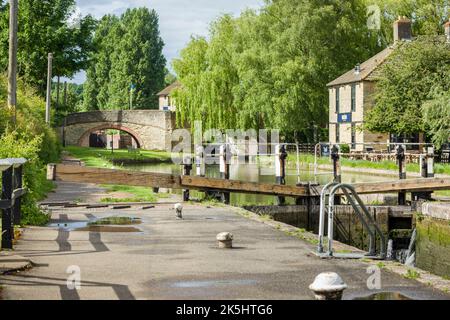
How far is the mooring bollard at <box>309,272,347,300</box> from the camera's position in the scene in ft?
20.5

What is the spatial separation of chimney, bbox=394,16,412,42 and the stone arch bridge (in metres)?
30.6

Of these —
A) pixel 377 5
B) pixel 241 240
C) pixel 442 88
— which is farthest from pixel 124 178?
pixel 377 5

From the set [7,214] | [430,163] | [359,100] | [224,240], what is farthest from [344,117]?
[7,214]

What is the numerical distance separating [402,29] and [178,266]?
4952cm

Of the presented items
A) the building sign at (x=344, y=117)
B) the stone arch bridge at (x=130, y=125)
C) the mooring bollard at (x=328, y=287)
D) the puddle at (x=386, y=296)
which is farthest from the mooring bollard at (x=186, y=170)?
the stone arch bridge at (x=130, y=125)

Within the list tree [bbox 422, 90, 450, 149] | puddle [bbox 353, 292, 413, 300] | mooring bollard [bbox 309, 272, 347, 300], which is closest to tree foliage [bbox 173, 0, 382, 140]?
tree [bbox 422, 90, 450, 149]

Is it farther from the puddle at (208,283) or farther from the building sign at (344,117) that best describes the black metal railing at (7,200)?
the building sign at (344,117)

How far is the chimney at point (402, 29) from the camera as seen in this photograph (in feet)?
181

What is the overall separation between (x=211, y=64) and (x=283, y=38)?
20.0 ft

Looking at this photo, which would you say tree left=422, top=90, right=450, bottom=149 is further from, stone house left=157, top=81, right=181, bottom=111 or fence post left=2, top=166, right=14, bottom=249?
stone house left=157, top=81, right=181, bottom=111

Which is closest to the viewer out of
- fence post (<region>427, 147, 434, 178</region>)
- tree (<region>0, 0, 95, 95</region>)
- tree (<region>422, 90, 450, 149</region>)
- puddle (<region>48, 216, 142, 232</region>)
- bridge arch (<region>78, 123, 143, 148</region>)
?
puddle (<region>48, 216, 142, 232</region>)
